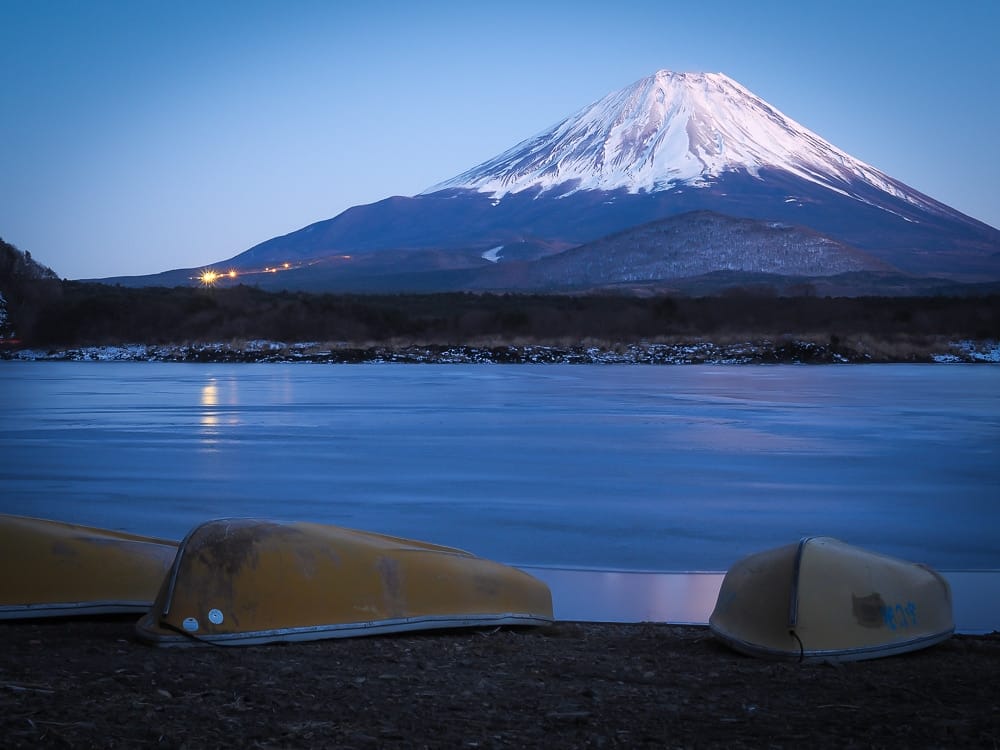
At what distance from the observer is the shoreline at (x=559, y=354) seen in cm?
3838

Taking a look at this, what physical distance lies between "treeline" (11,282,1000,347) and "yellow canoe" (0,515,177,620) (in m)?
37.9

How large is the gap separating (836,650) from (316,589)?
2284 millimetres

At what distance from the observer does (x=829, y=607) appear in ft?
16.9

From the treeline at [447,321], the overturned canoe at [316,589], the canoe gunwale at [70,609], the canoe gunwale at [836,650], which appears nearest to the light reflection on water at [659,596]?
the overturned canoe at [316,589]

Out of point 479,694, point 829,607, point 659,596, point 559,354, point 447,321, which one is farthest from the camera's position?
point 447,321

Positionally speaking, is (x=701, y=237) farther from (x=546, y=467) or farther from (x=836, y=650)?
(x=836, y=650)

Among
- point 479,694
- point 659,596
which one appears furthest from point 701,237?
point 479,694

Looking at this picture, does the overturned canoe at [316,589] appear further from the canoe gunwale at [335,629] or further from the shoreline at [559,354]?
the shoreline at [559,354]

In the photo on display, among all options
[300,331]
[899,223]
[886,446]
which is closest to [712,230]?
[899,223]

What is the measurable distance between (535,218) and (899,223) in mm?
56184

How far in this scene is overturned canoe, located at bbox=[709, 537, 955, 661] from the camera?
5.07 meters

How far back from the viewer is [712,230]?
145 m

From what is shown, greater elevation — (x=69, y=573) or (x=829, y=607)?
(x=69, y=573)

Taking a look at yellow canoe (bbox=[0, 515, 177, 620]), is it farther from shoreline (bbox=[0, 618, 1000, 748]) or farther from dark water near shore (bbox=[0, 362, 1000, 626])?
dark water near shore (bbox=[0, 362, 1000, 626])
